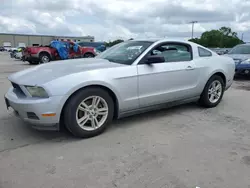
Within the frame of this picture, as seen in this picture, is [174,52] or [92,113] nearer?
[92,113]

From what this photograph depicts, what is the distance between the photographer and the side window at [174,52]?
13.5 ft

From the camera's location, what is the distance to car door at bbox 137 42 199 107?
3.75 metres

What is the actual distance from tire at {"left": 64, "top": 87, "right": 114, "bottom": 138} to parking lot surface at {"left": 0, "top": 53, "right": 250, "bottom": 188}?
130 mm

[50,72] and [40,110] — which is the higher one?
[50,72]

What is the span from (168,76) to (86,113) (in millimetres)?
1547

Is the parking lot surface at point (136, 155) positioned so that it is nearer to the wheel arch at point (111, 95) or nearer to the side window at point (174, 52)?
the wheel arch at point (111, 95)

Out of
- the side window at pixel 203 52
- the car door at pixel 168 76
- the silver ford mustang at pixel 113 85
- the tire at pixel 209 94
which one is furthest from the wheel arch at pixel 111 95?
the side window at pixel 203 52

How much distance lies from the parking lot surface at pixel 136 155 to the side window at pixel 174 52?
42.6 inches

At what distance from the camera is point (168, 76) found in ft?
13.1

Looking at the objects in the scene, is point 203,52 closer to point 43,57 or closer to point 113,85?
point 113,85

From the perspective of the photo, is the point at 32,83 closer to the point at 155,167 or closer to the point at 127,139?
the point at 127,139

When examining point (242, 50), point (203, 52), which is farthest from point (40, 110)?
point (242, 50)

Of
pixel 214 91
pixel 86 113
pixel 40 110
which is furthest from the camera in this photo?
pixel 214 91

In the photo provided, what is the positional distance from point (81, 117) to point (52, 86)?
0.61 metres
